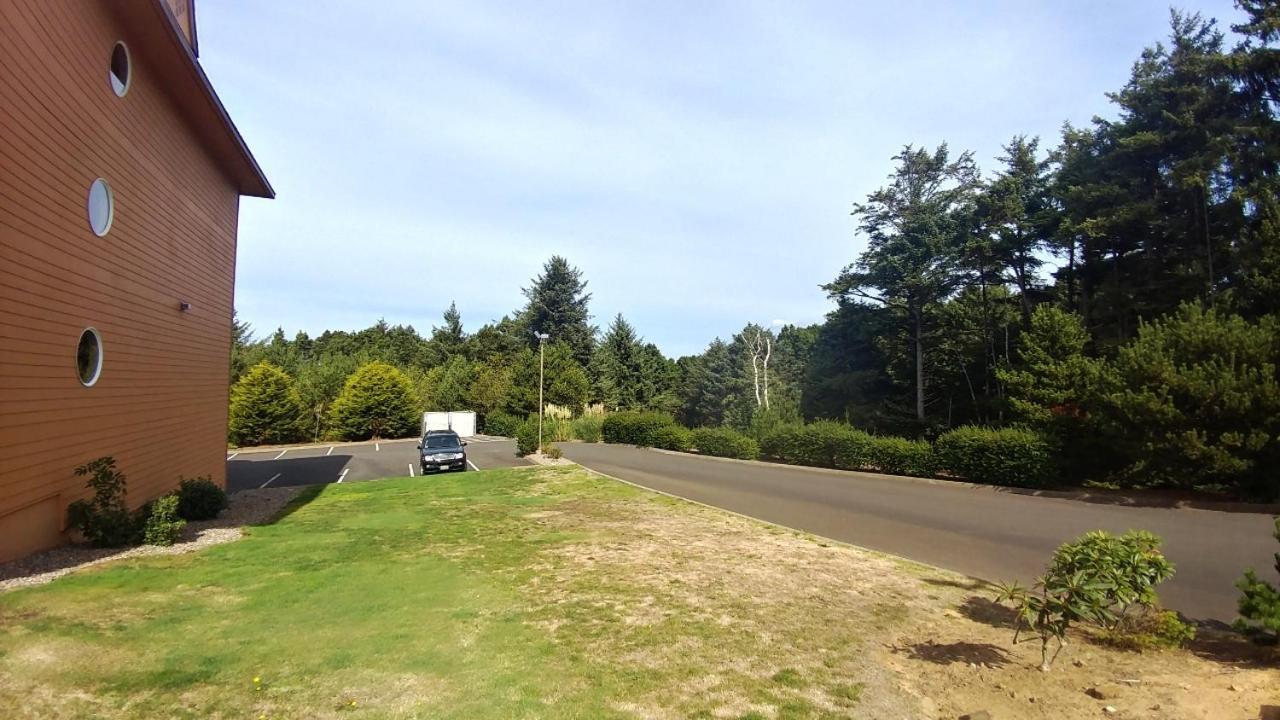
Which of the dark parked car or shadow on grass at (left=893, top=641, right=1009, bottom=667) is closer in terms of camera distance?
shadow on grass at (left=893, top=641, right=1009, bottom=667)

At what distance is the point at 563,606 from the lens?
6.43m

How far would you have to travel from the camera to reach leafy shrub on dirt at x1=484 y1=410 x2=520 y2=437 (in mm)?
46375

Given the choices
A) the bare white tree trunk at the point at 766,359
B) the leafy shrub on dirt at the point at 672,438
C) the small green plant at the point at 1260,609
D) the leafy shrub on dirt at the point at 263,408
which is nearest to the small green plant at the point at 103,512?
the small green plant at the point at 1260,609

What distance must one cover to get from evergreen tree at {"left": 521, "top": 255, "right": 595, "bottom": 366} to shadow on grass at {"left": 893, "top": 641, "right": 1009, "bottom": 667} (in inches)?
2165

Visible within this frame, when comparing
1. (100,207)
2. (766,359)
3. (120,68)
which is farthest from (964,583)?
(766,359)

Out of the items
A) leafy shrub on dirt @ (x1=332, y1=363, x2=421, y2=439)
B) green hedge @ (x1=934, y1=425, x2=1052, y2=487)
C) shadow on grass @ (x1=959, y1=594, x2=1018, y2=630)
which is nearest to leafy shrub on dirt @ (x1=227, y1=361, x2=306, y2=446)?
leafy shrub on dirt @ (x1=332, y1=363, x2=421, y2=439)

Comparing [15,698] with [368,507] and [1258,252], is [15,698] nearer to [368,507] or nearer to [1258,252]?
[368,507]

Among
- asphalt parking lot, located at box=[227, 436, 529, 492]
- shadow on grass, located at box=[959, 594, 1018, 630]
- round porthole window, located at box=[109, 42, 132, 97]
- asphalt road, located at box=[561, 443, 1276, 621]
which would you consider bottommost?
asphalt parking lot, located at box=[227, 436, 529, 492]

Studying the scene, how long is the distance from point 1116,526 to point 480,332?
67032 mm

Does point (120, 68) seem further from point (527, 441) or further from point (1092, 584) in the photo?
point (527, 441)

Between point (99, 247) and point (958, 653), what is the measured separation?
39.5 ft

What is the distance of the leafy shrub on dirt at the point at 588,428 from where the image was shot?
135 ft

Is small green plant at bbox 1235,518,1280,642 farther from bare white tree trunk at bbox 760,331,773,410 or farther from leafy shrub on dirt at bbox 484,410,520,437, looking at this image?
leafy shrub on dirt at bbox 484,410,520,437

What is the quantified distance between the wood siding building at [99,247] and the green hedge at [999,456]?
19.2 m
